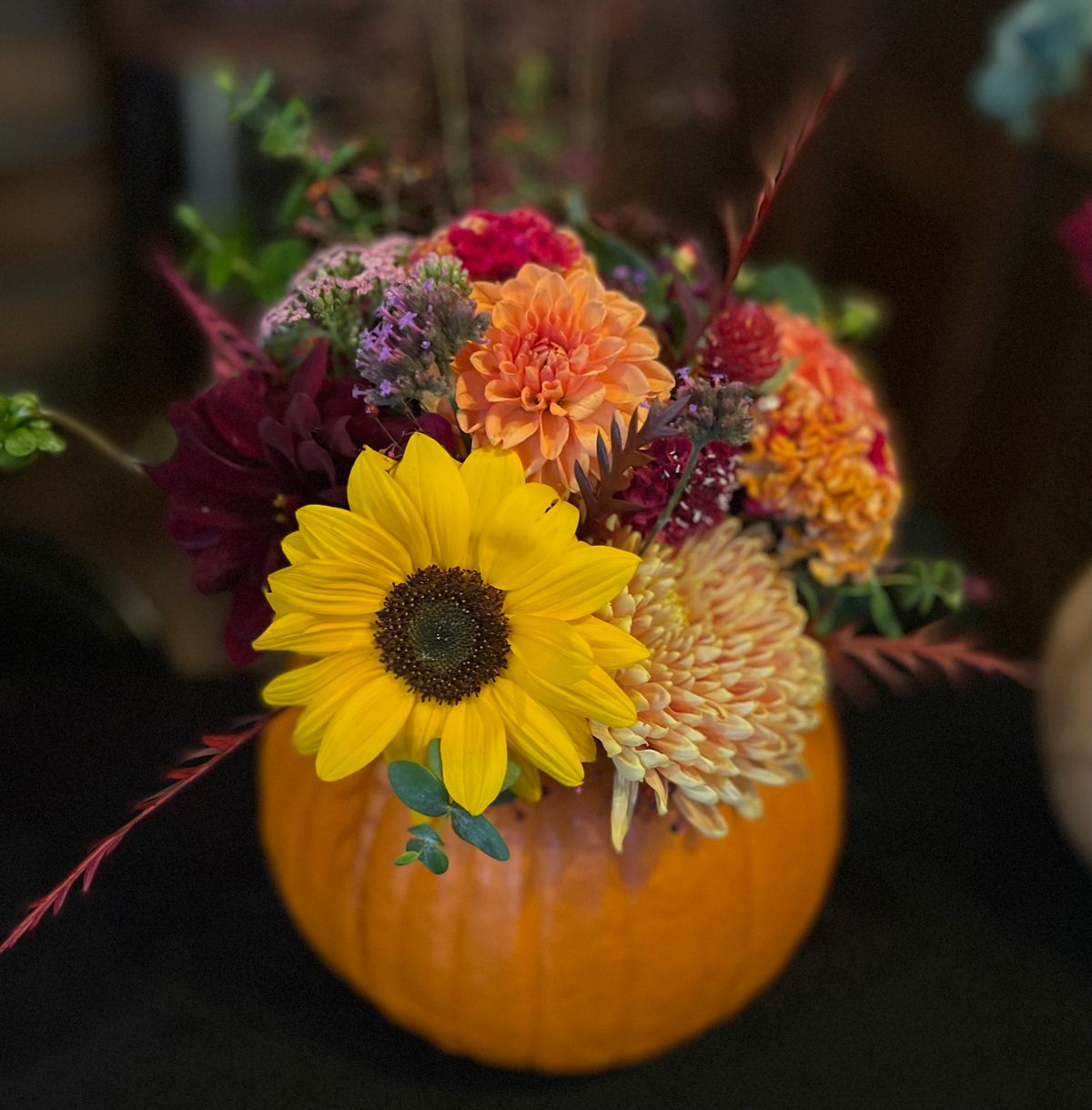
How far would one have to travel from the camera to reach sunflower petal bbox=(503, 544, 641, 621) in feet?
A: 1.15

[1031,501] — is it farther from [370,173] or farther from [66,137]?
[66,137]

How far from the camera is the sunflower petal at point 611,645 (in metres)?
0.36

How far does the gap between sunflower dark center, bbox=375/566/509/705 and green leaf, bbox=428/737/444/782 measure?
0.7 inches

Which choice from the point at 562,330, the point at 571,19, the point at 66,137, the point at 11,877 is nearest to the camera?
the point at 562,330

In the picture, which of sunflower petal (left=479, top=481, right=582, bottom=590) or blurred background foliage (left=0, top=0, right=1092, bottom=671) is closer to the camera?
sunflower petal (left=479, top=481, right=582, bottom=590)

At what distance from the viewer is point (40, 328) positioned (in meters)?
1.60

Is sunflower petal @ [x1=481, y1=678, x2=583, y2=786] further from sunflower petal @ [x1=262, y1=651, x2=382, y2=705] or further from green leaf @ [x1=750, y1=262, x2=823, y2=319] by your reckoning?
green leaf @ [x1=750, y1=262, x2=823, y2=319]

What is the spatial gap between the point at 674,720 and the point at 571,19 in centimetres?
175

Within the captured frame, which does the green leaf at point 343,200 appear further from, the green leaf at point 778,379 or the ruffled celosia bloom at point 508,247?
the green leaf at point 778,379

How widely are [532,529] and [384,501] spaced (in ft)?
0.17


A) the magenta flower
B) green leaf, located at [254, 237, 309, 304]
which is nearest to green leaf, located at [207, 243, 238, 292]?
green leaf, located at [254, 237, 309, 304]

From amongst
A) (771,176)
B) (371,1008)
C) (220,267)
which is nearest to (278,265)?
(220,267)

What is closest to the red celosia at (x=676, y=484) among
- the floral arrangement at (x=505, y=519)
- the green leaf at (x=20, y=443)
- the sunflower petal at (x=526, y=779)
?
the floral arrangement at (x=505, y=519)

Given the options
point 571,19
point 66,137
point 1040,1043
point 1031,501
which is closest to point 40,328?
point 66,137
